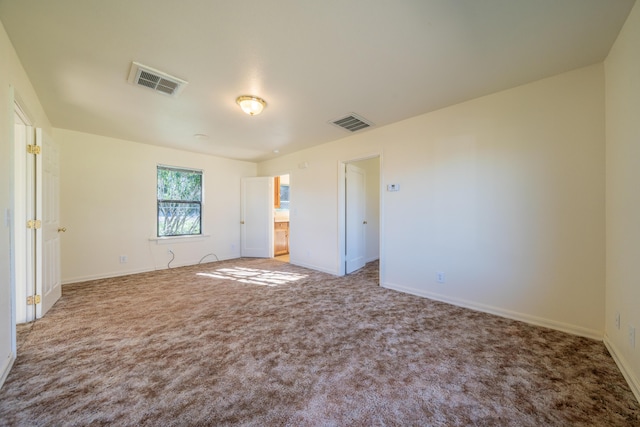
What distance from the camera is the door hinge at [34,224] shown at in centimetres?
250

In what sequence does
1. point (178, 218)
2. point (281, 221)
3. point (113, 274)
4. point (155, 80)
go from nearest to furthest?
1. point (155, 80)
2. point (113, 274)
3. point (178, 218)
4. point (281, 221)

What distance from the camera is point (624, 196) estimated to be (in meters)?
1.77

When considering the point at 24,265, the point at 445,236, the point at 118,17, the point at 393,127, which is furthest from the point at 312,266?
the point at 118,17

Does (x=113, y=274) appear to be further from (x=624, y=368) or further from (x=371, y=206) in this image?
(x=624, y=368)

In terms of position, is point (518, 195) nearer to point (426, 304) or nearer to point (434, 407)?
point (426, 304)

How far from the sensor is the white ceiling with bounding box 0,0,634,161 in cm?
159

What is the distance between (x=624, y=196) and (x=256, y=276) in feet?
14.6

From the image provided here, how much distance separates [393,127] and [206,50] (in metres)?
2.59

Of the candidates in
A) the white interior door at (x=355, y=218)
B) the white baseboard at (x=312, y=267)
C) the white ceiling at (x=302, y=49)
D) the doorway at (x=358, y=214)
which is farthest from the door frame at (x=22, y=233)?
the white interior door at (x=355, y=218)

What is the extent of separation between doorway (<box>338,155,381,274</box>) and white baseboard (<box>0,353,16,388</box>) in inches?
148

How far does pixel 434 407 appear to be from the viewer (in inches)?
55.6

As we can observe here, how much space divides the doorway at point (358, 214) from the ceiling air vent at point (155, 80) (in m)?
2.72

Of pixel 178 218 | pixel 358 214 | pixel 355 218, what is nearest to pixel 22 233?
pixel 178 218

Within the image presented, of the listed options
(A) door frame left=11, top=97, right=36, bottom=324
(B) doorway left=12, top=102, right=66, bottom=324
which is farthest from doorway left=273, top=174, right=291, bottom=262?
(A) door frame left=11, top=97, right=36, bottom=324
